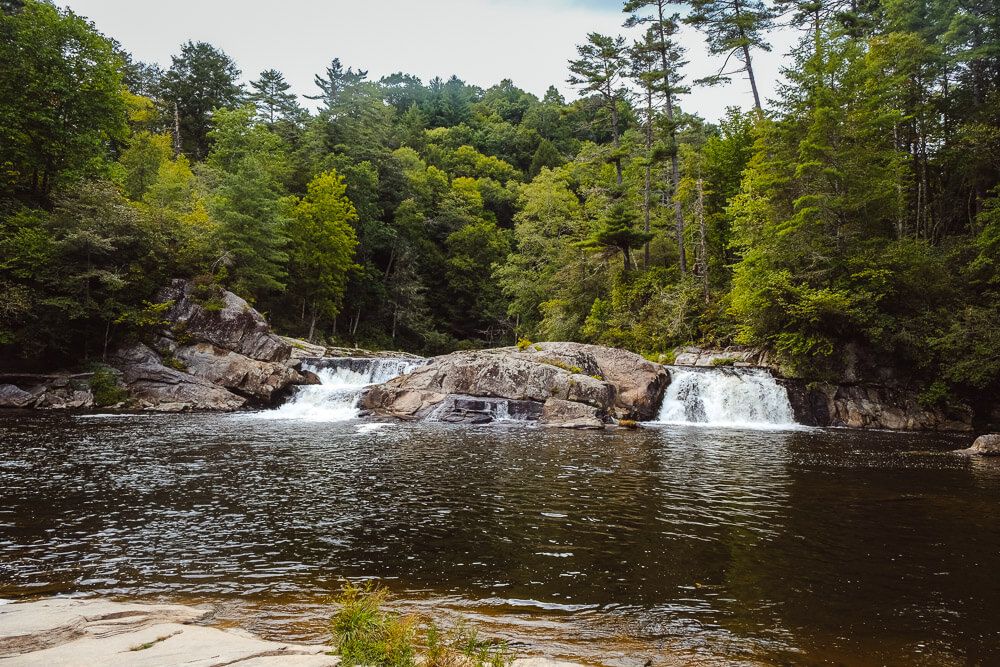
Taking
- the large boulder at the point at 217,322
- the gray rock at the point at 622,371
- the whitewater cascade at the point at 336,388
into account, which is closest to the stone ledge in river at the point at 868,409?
the gray rock at the point at 622,371

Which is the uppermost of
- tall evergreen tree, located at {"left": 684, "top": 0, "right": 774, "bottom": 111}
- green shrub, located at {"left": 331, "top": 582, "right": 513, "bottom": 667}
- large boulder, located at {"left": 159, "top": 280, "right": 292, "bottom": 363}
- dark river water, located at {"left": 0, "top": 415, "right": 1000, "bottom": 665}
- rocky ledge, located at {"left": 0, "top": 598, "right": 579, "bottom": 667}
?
tall evergreen tree, located at {"left": 684, "top": 0, "right": 774, "bottom": 111}

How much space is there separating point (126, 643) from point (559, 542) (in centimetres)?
553

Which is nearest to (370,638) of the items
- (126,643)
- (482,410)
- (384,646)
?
(384,646)

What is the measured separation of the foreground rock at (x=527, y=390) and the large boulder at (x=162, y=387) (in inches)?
275

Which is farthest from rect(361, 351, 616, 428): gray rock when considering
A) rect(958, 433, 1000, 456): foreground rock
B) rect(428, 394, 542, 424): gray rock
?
rect(958, 433, 1000, 456): foreground rock

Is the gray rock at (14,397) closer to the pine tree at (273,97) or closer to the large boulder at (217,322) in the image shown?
the large boulder at (217,322)

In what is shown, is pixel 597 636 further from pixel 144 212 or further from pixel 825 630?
pixel 144 212

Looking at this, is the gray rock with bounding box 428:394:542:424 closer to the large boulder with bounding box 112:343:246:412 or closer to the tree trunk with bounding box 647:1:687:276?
the large boulder with bounding box 112:343:246:412

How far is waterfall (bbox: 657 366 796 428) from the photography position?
23.7 m

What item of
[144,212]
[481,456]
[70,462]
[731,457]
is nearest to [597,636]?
[481,456]

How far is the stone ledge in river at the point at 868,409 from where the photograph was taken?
23.0 metres

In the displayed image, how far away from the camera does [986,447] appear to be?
16.2 meters

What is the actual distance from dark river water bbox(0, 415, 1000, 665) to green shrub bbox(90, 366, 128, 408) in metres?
9.96

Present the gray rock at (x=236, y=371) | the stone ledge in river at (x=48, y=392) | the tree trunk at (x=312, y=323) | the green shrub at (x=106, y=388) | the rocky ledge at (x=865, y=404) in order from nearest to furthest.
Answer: the stone ledge in river at (x=48, y=392), the rocky ledge at (x=865, y=404), the green shrub at (x=106, y=388), the gray rock at (x=236, y=371), the tree trunk at (x=312, y=323)
